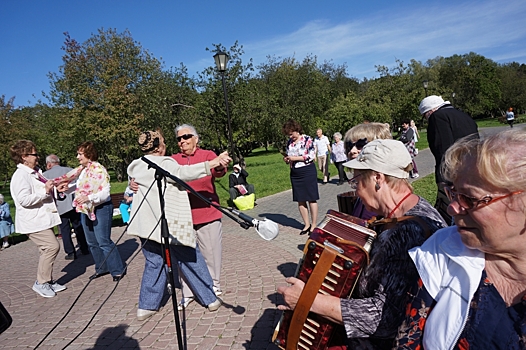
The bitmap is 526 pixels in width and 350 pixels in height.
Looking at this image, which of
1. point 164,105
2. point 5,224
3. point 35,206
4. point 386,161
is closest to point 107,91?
point 164,105

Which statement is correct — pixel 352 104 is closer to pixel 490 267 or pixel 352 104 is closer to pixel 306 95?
pixel 306 95

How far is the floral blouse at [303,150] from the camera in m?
6.77

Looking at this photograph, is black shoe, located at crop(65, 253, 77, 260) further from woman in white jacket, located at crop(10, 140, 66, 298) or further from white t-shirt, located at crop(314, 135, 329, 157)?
white t-shirt, located at crop(314, 135, 329, 157)

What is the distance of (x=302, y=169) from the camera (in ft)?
22.1

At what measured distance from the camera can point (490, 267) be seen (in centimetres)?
141

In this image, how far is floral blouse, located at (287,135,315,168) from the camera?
6.77 meters

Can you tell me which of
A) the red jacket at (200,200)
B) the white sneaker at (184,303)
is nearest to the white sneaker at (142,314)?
the white sneaker at (184,303)

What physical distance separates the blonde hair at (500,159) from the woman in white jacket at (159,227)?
96.2 inches

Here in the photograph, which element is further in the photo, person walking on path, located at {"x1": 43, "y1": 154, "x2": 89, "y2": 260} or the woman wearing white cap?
person walking on path, located at {"x1": 43, "y1": 154, "x2": 89, "y2": 260}

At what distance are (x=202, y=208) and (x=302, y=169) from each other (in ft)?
9.33

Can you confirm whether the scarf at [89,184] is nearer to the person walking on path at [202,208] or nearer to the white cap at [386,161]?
the person walking on path at [202,208]

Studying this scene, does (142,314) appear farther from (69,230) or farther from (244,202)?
(244,202)

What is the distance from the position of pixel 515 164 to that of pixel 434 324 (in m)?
0.67

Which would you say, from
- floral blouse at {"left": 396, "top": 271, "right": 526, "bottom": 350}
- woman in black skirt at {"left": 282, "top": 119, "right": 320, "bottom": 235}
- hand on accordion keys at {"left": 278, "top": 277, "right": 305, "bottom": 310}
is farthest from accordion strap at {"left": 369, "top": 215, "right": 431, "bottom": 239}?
woman in black skirt at {"left": 282, "top": 119, "right": 320, "bottom": 235}
